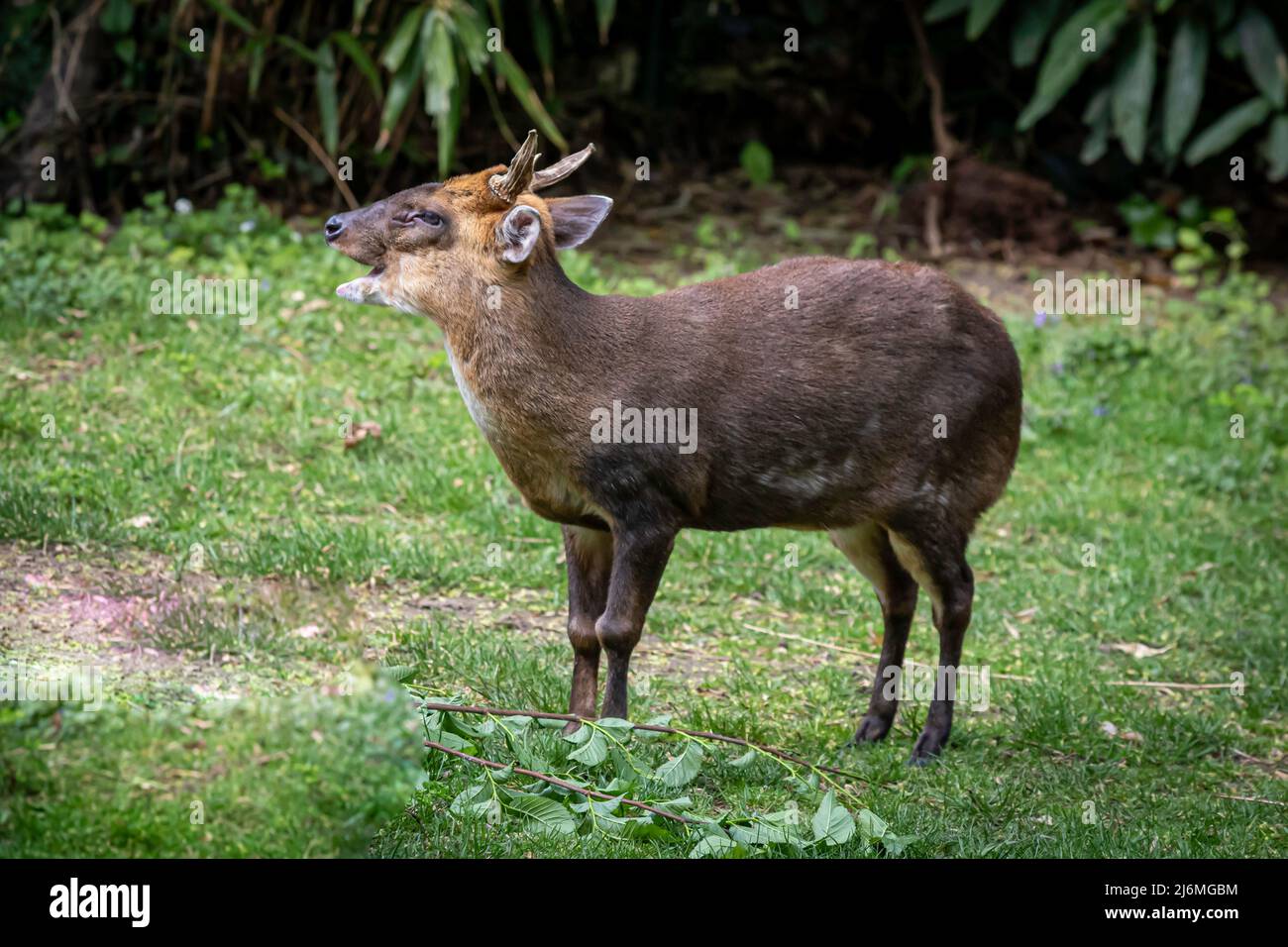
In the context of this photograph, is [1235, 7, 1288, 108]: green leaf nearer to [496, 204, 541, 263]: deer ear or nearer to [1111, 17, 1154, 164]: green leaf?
[1111, 17, 1154, 164]: green leaf

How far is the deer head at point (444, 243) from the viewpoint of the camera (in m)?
5.38

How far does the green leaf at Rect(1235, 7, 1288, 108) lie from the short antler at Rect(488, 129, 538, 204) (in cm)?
770

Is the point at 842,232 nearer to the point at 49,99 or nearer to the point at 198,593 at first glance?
the point at 49,99

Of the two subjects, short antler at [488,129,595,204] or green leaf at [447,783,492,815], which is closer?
green leaf at [447,783,492,815]

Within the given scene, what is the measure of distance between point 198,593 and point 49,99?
5.70 metres

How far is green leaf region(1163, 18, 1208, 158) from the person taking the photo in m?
11.4

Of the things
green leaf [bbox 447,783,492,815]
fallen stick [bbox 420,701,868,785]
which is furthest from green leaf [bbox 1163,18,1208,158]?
green leaf [bbox 447,783,492,815]

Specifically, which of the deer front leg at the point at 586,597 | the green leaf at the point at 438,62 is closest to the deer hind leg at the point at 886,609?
the deer front leg at the point at 586,597

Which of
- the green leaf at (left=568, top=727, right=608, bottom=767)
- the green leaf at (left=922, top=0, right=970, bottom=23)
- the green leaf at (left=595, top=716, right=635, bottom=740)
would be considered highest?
the green leaf at (left=922, top=0, right=970, bottom=23)

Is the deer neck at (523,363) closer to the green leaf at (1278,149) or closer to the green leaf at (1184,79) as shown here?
the green leaf at (1184,79)

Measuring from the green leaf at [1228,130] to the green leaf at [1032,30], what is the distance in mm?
1306

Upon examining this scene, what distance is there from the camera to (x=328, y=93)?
10.9 m

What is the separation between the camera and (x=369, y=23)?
36.9 feet
